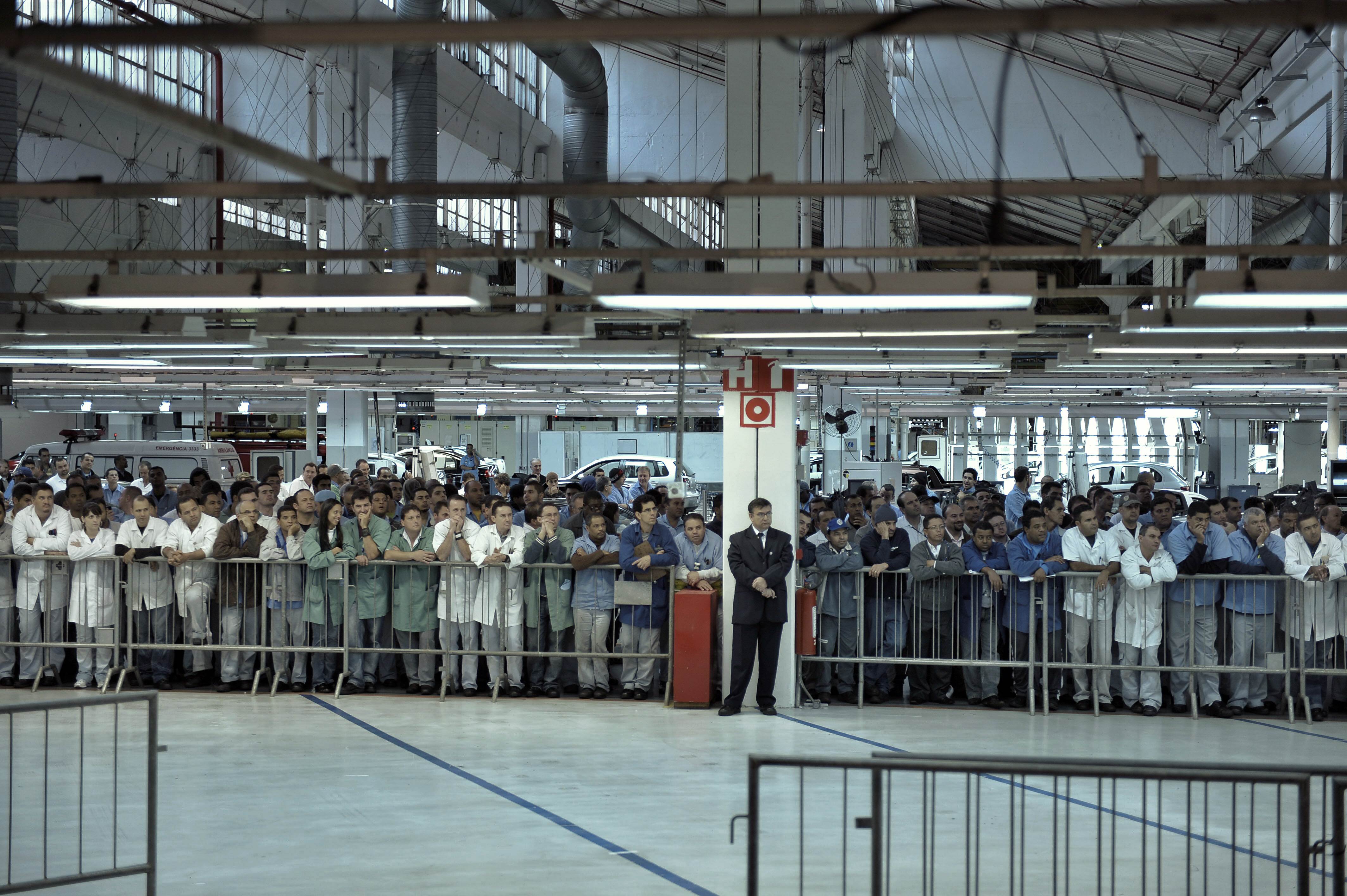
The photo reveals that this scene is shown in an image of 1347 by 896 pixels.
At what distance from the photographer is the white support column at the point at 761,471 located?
35.2ft

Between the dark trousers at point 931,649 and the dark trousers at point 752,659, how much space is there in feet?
4.64

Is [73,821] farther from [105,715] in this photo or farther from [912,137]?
[912,137]

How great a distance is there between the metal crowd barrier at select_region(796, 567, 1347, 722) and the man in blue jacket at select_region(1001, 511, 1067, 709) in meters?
0.02

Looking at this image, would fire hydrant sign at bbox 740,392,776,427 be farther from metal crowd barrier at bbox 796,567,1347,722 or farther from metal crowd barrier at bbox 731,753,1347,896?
metal crowd barrier at bbox 731,753,1347,896

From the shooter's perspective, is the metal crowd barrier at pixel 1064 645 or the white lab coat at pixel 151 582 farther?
the white lab coat at pixel 151 582

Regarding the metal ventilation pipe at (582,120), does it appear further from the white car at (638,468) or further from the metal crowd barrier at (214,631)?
the white car at (638,468)

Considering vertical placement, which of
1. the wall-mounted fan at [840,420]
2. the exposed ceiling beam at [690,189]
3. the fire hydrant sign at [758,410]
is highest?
the exposed ceiling beam at [690,189]

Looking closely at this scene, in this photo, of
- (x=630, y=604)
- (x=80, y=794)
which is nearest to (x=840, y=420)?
(x=630, y=604)

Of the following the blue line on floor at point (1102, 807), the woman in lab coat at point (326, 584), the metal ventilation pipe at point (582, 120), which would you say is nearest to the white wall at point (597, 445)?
the metal ventilation pipe at point (582, 120)

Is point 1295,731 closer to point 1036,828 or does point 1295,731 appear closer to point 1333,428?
point 1036,828

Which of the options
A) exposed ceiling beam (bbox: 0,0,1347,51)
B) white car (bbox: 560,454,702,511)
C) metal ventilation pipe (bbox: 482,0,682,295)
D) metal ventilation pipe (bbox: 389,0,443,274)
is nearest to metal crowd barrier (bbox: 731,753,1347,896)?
exposed ceiling beam (bbox: 0,0,1347,51)

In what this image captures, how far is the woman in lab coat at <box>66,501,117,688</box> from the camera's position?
37.4ft

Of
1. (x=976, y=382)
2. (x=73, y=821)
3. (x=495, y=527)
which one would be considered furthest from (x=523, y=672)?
(x=976, y=382)

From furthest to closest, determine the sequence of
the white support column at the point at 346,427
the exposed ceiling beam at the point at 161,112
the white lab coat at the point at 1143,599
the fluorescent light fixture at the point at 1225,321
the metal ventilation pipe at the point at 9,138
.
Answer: the white support column at the point at 346,427 < the metal ventilation pipe at the point at 9,138 < the white lab coat at the point at 1143,599 < the fluorescent light fixture at the point at 1225,321 < the exposed ceiling beam at the point at 161,112
